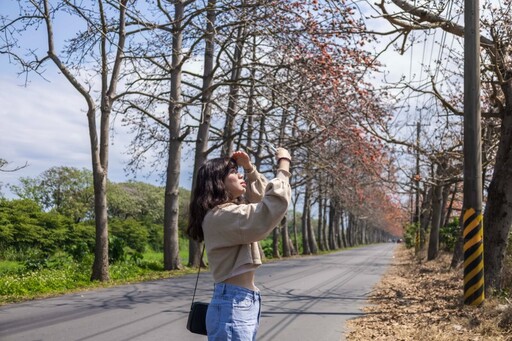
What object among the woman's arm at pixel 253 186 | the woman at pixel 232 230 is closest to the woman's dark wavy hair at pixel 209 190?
the woman at pixel 232 230

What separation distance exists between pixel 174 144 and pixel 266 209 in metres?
16.9

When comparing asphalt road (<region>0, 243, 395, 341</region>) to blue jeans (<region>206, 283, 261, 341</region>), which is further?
asphalt road (<region>0, 243, 395, 341</region>)

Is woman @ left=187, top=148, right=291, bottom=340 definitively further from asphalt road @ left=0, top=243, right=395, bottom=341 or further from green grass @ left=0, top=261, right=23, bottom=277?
green grass @ left=0, top=261, right=23, bottom=277

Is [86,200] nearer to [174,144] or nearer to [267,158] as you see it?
[267,158]

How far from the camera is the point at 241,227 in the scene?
2.90m

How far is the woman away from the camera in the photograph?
2869 mm

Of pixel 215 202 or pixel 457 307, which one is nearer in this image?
pixel 215 202

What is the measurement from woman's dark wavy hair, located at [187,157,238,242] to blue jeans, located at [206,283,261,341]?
397mm

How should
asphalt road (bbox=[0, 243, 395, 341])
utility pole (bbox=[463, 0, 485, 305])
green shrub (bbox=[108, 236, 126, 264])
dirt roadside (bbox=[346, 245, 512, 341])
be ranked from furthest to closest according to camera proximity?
1. green shrub (bbox=[108, 236, 126, 264])
2. utility pole (bbox=[463, 0, 485, 305])
3. asphalt road (bbox=[0, 243, 395, 341])
4. dirt roadside (bbox=[346, 245, 512, 341])

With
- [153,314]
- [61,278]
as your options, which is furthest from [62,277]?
[153,314]

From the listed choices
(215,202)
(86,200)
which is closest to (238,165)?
(215,202)

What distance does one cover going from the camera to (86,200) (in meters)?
46.3

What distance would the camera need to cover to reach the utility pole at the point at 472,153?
9078 millimetres

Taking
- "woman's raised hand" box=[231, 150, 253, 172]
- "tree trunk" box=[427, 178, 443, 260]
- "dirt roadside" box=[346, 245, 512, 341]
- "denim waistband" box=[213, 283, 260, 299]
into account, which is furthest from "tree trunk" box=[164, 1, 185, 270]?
"denim waistband" box=[213, 283, 260, 299]
